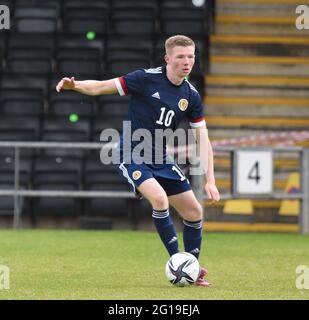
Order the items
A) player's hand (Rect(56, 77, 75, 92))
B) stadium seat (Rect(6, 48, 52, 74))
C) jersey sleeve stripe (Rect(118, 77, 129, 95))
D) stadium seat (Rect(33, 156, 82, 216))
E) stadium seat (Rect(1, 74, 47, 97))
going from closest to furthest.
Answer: player's hand (Rect(56, 77, 75, 92)), jersey sleeve stripe (Rect(118, 77, 129, 95)), stadium seat (Rect(33, 156, 82, 216)), stadium seat (Rect(1, 74, 47, 97)), stadium seat (Rect(6, 48, 52, 74))

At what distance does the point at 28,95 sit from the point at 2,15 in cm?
137

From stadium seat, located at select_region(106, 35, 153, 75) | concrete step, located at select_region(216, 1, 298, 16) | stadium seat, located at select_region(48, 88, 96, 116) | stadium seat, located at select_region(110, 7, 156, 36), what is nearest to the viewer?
stadium seat, located at select_region(48, 88, 96, 116)

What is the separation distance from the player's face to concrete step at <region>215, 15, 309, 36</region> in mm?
11659

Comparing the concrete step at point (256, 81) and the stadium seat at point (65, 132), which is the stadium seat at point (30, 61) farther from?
the concrete step at point (256, 81)

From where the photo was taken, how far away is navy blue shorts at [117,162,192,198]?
8.91 meters

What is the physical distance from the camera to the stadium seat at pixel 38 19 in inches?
784

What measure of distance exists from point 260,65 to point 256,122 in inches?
51.7

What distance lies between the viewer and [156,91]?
906 cm

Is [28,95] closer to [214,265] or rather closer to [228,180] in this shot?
[228,180]

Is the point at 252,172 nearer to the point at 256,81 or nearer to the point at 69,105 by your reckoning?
the point at 69,105

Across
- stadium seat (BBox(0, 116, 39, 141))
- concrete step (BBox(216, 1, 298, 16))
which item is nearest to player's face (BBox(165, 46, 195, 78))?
stadium seat (BBox(0, 116, 39, 141))

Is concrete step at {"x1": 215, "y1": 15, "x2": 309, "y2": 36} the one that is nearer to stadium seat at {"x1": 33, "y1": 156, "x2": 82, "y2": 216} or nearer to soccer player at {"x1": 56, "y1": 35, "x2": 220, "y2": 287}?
stadium seat at {"x1": 33, "y1": 156, "x2": 82, "y2": 216}

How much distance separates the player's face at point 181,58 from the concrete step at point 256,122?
9.85 metres

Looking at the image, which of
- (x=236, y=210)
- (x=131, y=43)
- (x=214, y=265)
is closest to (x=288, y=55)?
(x=131, y=43)
